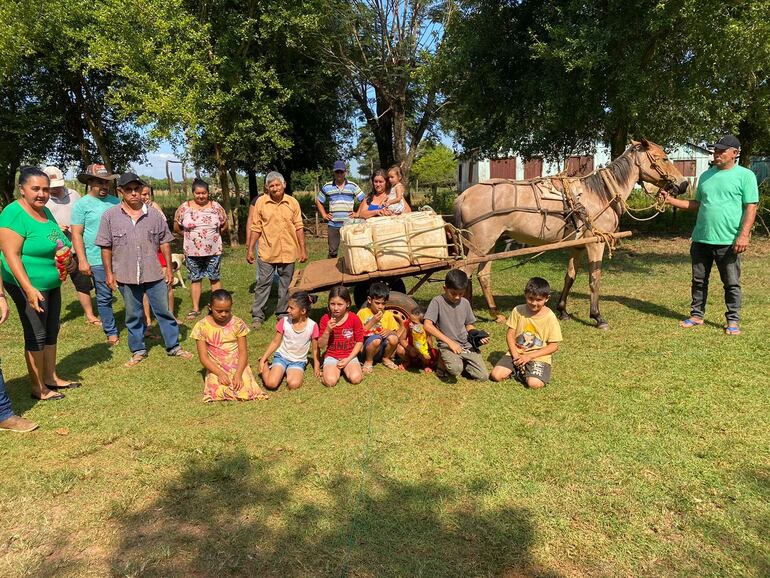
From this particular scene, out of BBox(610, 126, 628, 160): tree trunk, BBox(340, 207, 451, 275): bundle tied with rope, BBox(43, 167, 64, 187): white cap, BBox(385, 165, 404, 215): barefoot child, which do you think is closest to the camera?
BBox(340, 207, 451, 275): bundle tied with rope

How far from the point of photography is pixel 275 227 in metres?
5.98

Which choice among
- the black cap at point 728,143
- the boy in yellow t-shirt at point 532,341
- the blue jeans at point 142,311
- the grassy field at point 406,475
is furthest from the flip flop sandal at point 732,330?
the blue jeans at point 142,311

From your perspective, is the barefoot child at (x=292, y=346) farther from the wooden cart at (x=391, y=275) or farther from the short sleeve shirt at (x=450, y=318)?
the short sleeve shirt at (x=450, y=318)

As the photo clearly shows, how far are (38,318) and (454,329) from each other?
3.54 m

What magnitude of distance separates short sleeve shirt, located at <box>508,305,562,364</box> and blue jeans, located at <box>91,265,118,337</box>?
4.66 metres

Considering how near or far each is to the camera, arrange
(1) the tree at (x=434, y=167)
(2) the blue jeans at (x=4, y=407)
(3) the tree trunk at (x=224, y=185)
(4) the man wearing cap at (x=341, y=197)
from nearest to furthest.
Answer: (2) the blue jeans at (x=4, y=407)
(4) the man wearing cap at (x=341, y=197)
(3) the tree trunk at (x=224, y=185)
(1) the tree at (x=434, y=167)

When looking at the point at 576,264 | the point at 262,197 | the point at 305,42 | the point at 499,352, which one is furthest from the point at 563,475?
the point at 305,42

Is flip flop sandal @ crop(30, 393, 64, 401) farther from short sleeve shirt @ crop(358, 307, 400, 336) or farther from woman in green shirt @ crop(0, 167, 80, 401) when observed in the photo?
short sleeve shirt @ crop(358, 307, 400, 336)

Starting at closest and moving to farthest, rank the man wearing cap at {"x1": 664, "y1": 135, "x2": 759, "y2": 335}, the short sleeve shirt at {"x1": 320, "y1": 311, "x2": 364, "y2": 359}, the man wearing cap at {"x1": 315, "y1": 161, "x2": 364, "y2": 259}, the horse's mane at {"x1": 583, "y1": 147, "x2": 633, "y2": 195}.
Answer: the short sleeve shirt at {"x1": 320, "y1": 311, "x2": 364, "y2": 359} < the man wearing cap at {"x1": 664, "y1": 135, "x2": 759, "y2": 335} < the horse's mane at {"x1": 583, "y1": 147, "x2": 633, "y2": 195} < the man wearing cap at {"x1": 315, "y1": 161, "x2": 364, "y2": 259}

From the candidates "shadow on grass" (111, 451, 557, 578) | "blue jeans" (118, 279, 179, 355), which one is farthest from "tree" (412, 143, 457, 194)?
"shadow on grass" (111, 451, 557, 578)

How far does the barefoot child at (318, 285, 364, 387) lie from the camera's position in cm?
457

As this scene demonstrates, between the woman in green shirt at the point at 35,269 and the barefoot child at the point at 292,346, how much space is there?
180 cm

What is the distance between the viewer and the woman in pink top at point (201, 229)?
6.37 meters

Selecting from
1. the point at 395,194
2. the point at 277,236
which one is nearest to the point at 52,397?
the point at 277,236
